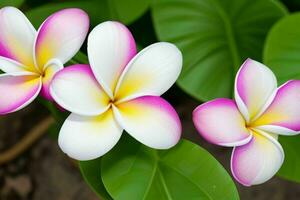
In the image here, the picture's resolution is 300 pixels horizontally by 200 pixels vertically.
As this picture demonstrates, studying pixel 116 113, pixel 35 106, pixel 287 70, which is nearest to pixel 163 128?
pixel 116 113

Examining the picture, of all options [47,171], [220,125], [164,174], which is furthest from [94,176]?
[47,171]

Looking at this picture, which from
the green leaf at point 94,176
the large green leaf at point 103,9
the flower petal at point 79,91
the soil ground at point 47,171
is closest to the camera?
the flower petal at point 79,91

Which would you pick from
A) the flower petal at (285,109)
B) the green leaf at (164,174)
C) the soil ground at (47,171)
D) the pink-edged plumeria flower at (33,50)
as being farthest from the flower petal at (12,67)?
the soil ground at (47,171)

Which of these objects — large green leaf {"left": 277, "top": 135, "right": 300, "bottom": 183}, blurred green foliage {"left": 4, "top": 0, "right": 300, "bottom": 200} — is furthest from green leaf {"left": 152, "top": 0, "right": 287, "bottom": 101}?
large green leaf {"left": 277, "top": 135, "right": 300, "bottom": 183}

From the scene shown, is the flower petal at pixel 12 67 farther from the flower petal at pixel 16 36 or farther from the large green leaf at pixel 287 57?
the large green leaf at pixel 287 57

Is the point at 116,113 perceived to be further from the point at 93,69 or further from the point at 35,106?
the point at 35,106

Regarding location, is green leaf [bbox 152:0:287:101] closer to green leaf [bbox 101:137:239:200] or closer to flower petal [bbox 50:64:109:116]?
green leaf [bbox 101:137:239:200]
